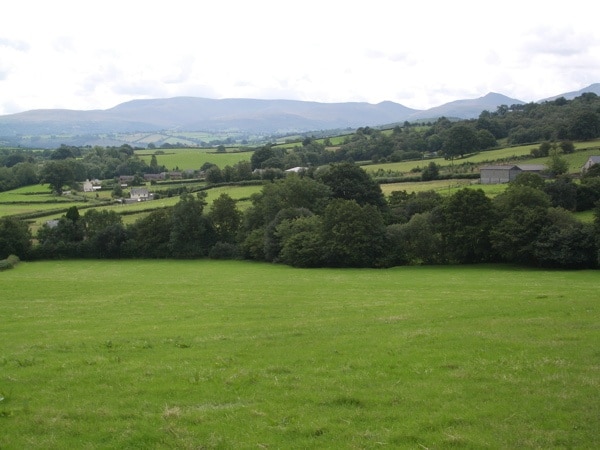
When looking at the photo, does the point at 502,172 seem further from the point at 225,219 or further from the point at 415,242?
A: the point at 225,219

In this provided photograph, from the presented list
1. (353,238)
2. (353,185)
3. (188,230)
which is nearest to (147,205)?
(188,230)

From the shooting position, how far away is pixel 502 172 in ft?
337

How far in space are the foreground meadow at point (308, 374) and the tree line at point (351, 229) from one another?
1129 inches

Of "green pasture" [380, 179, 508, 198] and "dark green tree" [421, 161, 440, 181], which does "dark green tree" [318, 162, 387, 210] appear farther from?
"dark green tree" [421, 161, 440, 181]

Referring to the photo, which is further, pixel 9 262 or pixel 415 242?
pixel 9 262

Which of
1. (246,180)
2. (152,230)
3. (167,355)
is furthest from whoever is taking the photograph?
(246,180)

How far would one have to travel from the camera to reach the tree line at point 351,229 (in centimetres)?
5909

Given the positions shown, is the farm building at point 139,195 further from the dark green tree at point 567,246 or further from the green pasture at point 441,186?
the dark green tree at point 567,246

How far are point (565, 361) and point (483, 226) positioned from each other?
48.4 meters

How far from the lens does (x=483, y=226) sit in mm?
62219

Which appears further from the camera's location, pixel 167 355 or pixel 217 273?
pixel 217 273

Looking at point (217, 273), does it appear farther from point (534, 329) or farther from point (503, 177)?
point (503, 177)

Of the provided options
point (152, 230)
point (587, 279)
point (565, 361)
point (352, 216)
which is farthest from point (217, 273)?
point (565, 361)

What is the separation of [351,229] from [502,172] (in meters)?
48.6
